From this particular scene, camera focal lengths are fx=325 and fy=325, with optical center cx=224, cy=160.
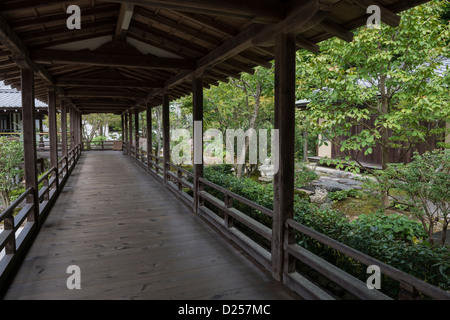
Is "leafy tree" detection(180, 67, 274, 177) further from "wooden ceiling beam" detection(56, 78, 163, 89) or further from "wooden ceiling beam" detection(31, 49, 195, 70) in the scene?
"wooden ceiling beam" detection(31, 49, 195, 70)

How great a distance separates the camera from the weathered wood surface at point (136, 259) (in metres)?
3.50

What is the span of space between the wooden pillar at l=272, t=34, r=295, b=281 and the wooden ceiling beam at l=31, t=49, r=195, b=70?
328 centimetres

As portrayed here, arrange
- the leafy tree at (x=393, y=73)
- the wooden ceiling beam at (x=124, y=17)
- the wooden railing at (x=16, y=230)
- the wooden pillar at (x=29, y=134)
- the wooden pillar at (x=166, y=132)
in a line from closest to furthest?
the wooden railing at (x=16, y=230) < the wooden ceiling beam at (x=124, y=17) < the wooden pillar at (x=29, y=134) < the leafy tree at (x=393, y=73) < the wooden pillar at (x=166, y=132)

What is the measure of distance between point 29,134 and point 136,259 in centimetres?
310

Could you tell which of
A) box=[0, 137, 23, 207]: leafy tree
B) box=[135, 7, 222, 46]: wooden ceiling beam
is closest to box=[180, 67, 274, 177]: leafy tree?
box=[135, 7, 222, 46]: wooden ceiling beam

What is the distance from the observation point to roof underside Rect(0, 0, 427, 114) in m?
3.18

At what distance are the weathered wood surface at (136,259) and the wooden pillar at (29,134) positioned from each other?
0.58m

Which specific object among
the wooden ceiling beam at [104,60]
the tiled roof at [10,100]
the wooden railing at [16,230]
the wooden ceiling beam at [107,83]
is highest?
the tiled roof at [10,100]

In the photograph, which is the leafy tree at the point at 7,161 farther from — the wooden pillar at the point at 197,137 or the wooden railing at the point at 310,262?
the wooden railing at the point at 310,262

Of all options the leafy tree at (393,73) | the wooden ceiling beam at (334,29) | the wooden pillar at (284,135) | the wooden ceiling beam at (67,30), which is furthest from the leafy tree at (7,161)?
the wooden ceiling beam at (334,29)

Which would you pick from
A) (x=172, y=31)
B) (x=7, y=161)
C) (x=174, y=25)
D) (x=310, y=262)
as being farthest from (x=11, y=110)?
(x=310, y=262)

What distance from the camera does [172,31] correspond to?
537 centimetres

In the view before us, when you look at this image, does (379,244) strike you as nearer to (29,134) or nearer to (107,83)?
(29,134)
